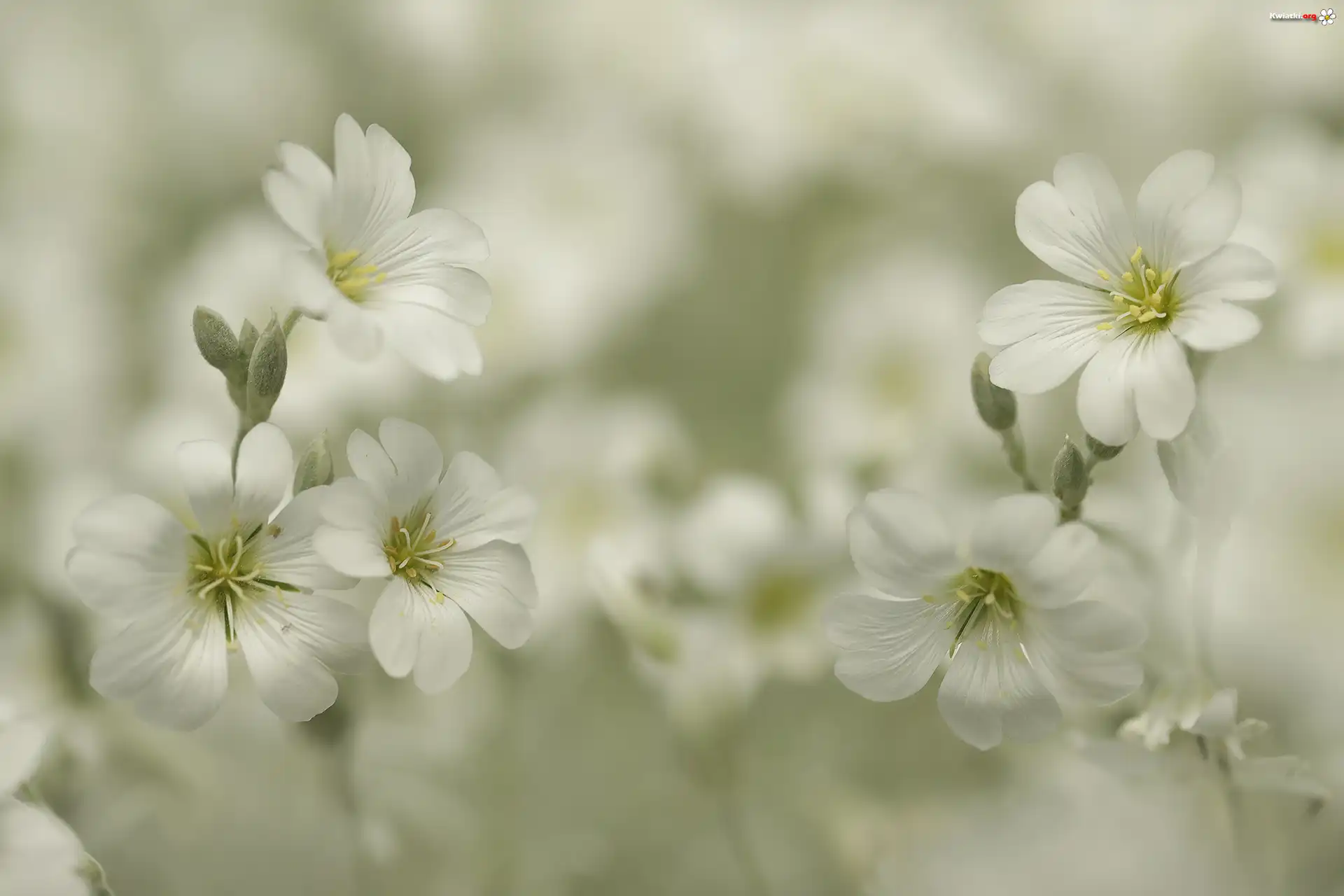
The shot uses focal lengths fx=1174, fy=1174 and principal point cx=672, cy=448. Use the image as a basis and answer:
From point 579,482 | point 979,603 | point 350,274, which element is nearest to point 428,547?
point 350,274

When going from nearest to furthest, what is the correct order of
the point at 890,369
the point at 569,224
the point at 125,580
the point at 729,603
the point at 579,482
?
the point at 125,580
the point at 729,603
the point at 579,482
the point at 890,369
the point at 569,224

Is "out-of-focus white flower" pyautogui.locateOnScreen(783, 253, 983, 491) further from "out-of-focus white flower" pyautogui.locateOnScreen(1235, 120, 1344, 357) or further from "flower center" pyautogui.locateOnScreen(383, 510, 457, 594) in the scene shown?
"flower center" pyautogui.locateOnScreen(383, 510, 457, 594)

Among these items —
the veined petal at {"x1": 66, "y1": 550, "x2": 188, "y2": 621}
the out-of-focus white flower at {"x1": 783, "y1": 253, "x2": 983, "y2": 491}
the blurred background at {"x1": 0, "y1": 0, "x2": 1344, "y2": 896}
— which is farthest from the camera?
the out-of-focus white flower at {"x1": 783, "y1": 253, "x2": 983, "y2": 491}

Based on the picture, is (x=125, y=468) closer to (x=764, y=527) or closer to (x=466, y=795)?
(x=466, y=795)

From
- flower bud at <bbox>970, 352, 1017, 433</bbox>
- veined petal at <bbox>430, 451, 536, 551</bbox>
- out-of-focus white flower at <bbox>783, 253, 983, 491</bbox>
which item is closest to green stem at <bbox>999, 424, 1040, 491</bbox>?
flower bud at <bbox>970, 352, 1017, 433</bbox>

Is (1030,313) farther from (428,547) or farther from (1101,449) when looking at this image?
(428,547)

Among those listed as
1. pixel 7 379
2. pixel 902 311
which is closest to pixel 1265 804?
pixel 902 311
